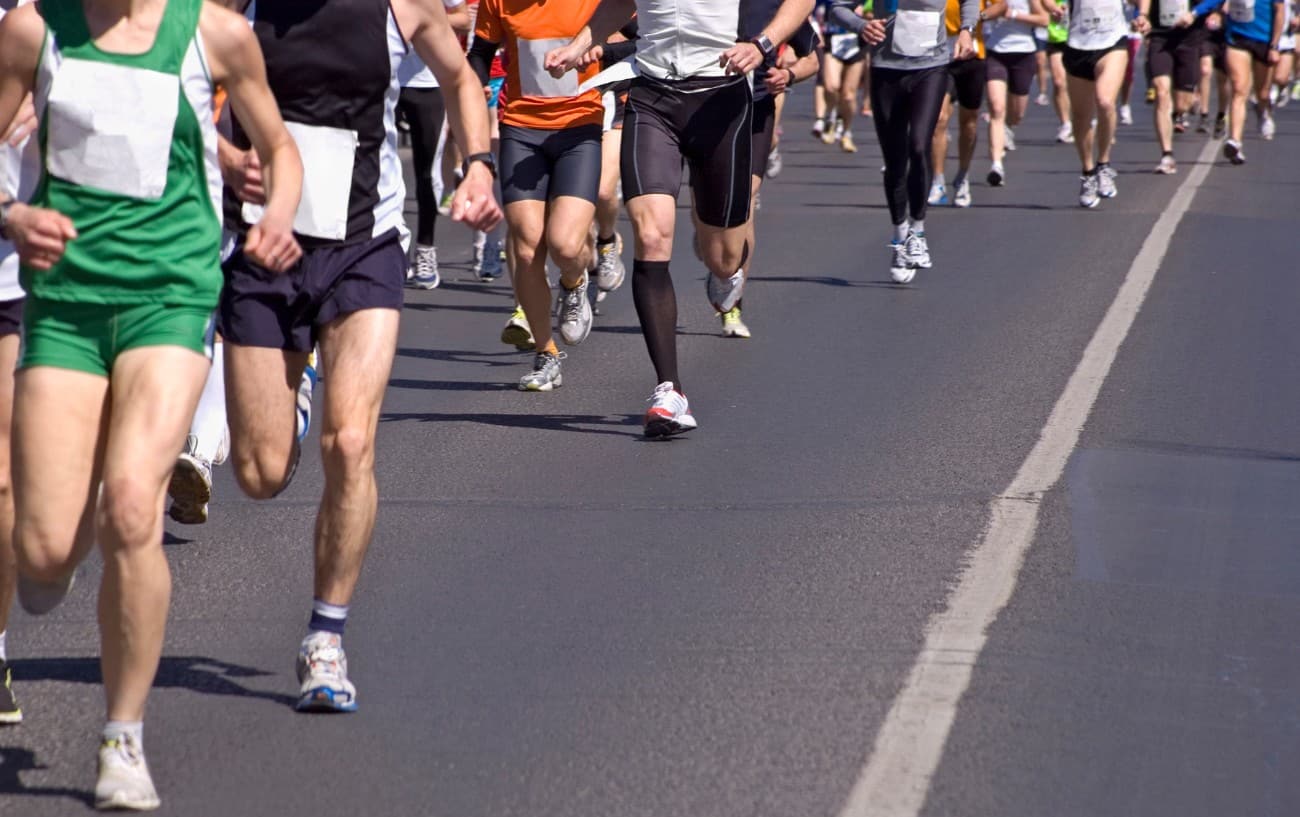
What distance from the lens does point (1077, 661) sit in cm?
538

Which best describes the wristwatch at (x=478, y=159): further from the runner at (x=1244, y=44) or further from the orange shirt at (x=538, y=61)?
the runner at (x=1244, y=44)

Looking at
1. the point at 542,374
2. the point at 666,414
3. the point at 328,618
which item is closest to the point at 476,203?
the point at 328,618

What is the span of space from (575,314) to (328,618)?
4.91m

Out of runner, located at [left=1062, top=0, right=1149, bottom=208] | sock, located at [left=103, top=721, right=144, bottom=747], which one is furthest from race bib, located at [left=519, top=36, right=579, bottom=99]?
runner, located at [left=1062, top=0, right=1149, bottom=208]

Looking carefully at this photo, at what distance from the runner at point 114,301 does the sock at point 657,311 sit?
411cm

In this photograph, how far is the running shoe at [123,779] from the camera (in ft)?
13.9

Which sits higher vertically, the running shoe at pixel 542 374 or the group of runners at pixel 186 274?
the group of runners at pixel 186 274

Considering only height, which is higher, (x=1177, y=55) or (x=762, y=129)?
(x=762, y=129)

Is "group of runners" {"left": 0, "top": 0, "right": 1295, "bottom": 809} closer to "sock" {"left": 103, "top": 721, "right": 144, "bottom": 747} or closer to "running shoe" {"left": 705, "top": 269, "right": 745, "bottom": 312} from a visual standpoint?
"sock" {"left": 103, "top": 721, "right": 144, "bottom": 747}

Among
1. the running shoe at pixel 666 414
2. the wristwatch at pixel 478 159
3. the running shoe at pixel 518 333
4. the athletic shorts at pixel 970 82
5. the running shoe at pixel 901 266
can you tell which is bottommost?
the athletic shorts at pixel 970 82

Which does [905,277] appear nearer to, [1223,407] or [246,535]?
[1223,407]

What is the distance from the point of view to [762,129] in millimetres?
10828

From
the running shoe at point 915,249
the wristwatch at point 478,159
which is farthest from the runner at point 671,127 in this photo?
the running shoe at point 915,249

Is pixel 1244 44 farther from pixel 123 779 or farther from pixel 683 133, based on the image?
pixel 123 779
